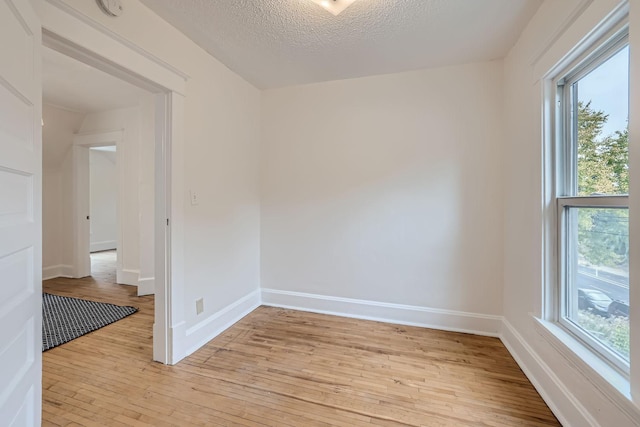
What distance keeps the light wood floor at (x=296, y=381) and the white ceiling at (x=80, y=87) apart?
2449 mm

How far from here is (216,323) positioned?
246 centimetres

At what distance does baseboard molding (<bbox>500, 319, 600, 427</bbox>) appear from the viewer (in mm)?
1357

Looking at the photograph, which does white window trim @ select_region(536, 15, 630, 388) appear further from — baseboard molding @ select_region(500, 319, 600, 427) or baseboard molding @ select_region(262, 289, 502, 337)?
baseboard molding @ select_region(262, 289, 502, 337)

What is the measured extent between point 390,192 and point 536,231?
47.1 inches

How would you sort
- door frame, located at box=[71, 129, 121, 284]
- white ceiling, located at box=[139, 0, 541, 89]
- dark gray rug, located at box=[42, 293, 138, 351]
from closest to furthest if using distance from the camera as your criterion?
white ceiling, located at box=[139, 0, 541, 89] < dark gray rug, located at box=[42, 293, 138, 351] < door frame, located at box=[71, 129, 121, 284]

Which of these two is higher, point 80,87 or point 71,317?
point 80,87

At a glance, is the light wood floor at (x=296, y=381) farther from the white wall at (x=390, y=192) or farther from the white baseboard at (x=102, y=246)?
the white baseboard at (x=102, y=246)

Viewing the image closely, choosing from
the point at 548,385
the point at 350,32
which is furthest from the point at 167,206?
the point at 548,385

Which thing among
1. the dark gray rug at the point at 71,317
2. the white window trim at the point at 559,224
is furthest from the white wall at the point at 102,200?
the white window trim at the point at 559,224

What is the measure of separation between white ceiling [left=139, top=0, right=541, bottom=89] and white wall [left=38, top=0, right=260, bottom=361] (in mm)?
183

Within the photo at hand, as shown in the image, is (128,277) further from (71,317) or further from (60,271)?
(60,271)

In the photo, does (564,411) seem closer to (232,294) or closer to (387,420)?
(387,420)

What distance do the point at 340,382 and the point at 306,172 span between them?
75.9 inches

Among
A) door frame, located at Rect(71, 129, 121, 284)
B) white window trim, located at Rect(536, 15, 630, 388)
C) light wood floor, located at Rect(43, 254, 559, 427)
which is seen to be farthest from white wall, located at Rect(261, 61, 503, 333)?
door frame, located at Rect(71, 129, 121, 284)
